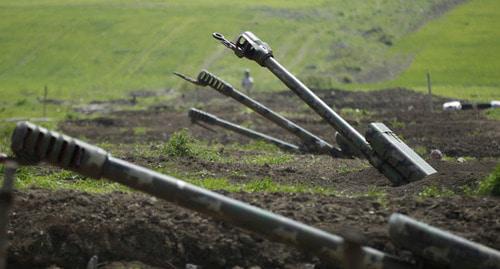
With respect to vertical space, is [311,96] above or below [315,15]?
above

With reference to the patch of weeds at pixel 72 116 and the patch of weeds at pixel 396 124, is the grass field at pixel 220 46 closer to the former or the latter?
the patch of weeds at pixel 72 116

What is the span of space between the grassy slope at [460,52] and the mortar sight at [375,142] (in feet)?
111

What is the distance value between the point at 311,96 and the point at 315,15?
213ft

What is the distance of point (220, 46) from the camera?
72.9m

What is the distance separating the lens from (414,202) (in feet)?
36.9

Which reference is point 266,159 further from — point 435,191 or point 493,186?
point 493,186

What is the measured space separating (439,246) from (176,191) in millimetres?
2173

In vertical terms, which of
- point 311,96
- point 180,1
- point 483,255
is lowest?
point 180,1

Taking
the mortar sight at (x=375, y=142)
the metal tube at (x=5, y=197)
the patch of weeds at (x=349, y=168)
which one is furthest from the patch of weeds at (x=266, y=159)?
the metal tube at (x=5, y=197)

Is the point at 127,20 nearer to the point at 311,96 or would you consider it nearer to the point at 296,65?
the point at 296,65

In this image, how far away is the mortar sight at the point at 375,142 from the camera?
609 inches

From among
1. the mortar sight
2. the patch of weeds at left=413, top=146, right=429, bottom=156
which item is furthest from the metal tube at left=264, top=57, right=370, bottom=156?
the patch of weeds at left=413, top=146, right=429, bottom=156

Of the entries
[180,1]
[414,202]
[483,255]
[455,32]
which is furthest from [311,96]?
[180,1]

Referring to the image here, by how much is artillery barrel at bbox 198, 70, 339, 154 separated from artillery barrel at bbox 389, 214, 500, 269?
12.1 meters
